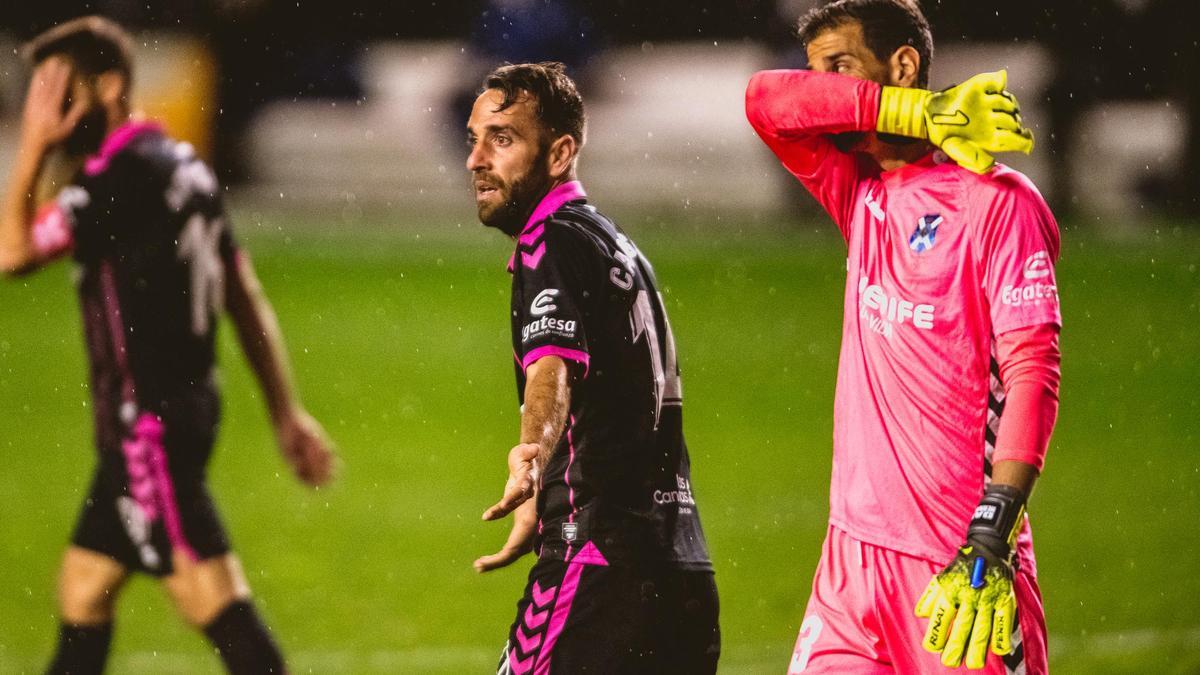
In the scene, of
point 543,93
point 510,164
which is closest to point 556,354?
point 510,164

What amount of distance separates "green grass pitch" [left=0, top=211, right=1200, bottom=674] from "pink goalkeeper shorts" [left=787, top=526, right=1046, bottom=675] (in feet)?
9.84

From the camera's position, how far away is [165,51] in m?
22.2

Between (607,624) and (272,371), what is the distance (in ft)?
8.27

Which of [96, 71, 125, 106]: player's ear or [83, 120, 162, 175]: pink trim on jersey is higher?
[96, 71, 125, 106]: player's ear

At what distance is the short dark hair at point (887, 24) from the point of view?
14.5ft

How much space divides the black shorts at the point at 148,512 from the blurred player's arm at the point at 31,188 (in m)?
0.71

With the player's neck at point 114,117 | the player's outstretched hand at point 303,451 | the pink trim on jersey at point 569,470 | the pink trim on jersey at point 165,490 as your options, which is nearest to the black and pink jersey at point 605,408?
the pink trim on jersey at point 569,470

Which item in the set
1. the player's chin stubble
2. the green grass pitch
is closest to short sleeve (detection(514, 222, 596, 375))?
the player's chin stubble

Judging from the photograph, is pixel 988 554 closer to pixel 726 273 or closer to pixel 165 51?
pixel 726 273

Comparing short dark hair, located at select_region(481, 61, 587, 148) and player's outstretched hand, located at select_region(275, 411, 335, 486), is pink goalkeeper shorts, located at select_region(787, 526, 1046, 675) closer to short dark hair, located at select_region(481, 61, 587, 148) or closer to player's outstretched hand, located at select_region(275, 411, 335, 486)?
short dark hair, located at select_region(481, 61, 587, 148)

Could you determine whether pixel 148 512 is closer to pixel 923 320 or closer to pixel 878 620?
pixel 878 620

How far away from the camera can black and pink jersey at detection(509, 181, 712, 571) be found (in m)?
4.29

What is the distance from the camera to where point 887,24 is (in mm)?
4438

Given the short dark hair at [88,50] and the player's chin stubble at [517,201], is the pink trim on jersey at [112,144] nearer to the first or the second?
the short dark hair at [88,50]
